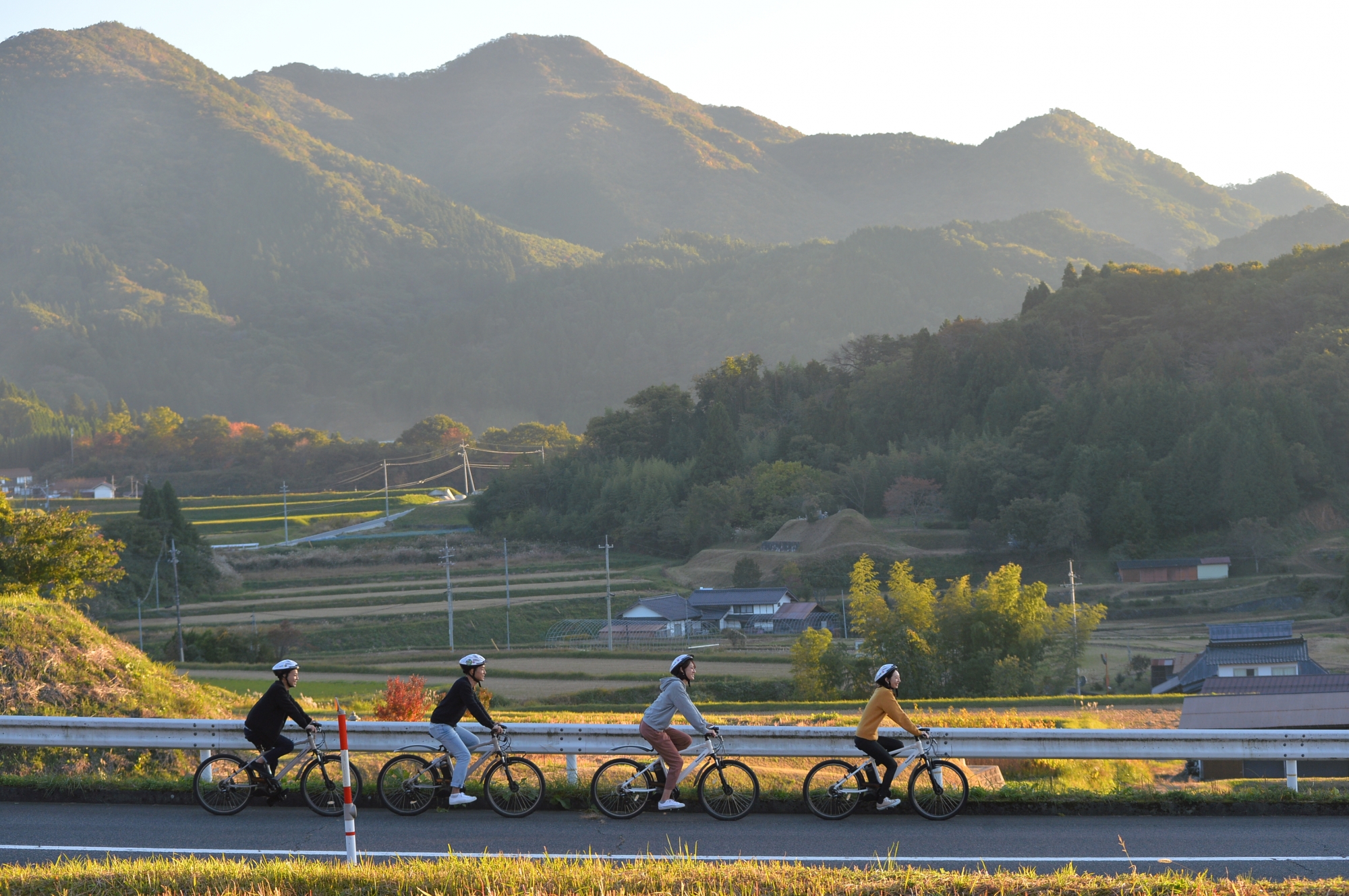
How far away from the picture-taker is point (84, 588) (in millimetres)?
23344

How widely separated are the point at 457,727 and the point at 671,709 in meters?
1.82

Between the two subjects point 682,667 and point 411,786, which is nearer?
point 682,667

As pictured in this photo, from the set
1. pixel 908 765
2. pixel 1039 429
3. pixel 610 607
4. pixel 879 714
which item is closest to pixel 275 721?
pixel 879 714

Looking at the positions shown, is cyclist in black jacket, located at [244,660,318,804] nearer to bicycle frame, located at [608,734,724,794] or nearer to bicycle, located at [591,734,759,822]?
bicycle, located at [591,734,759,822]

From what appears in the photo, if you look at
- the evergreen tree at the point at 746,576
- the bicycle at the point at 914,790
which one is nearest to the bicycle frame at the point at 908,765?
the bicycle at the point at 914,790

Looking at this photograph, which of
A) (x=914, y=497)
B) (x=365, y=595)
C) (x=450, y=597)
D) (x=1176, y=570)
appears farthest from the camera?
(x=914, y=497)

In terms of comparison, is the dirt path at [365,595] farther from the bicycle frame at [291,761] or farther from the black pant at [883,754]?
the black pant at [883,754]

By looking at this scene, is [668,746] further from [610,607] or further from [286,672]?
[610,607]

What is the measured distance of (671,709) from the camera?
9.47 metres

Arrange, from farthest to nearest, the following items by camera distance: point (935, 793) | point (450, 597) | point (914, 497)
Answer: point (914, 497) → point (450, 597) → point (935, 793)

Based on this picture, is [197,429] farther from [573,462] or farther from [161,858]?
[161,858]

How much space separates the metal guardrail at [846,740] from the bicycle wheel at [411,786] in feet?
1.11

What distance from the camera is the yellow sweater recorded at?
9.19m

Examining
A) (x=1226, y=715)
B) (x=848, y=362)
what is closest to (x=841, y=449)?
(x=848, y=362)
